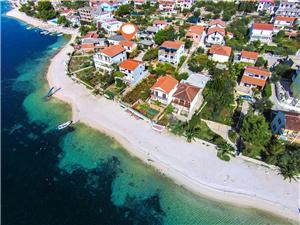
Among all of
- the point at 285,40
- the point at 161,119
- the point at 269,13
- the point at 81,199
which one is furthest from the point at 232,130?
the point at 269,13

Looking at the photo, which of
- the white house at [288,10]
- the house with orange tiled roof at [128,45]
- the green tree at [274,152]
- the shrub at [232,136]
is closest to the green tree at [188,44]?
the house with orange tiled roof at [128,45]

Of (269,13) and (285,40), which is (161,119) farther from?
(269,13)

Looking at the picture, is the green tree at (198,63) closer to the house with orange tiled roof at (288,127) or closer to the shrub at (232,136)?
the shrub at (232,136)

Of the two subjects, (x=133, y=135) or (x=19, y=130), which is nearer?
(x=133, y=135)

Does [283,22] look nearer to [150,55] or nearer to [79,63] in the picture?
[150,55]

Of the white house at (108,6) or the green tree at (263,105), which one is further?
the white house at (108,6)

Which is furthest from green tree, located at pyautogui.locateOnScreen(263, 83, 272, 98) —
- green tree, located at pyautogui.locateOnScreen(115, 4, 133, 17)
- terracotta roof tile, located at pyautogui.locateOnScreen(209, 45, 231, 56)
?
green tree, located at pyautogui.locateOnScreen(115, 4, 133, 17)
